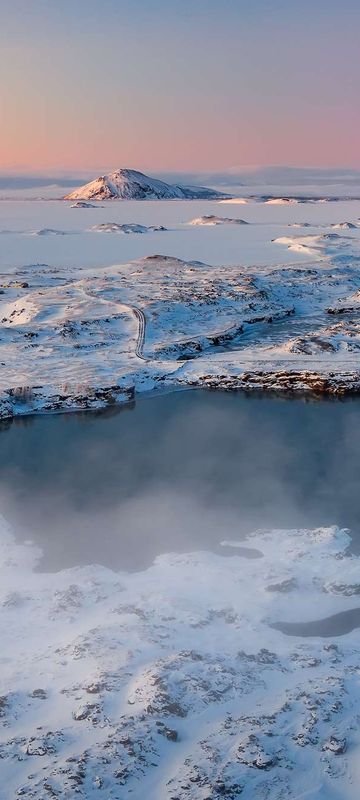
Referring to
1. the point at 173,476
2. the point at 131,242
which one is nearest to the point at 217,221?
the point at 131,242

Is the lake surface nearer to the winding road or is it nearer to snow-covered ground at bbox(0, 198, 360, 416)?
snow-covered ground at bbox(0, 198, 360, 416)

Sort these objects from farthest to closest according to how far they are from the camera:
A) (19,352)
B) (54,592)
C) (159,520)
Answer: (19,352) < (159,520) < (54,592)

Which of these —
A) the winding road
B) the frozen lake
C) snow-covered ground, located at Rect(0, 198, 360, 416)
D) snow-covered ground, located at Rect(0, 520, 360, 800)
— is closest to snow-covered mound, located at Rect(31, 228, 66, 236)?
the frozen lake

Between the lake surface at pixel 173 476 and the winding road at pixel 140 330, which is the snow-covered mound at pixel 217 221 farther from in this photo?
the lake surface at pixel 173 476

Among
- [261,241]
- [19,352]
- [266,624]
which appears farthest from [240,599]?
[261,241]

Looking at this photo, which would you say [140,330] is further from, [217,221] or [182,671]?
[217,221]

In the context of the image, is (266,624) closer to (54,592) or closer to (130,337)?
(54,592)
